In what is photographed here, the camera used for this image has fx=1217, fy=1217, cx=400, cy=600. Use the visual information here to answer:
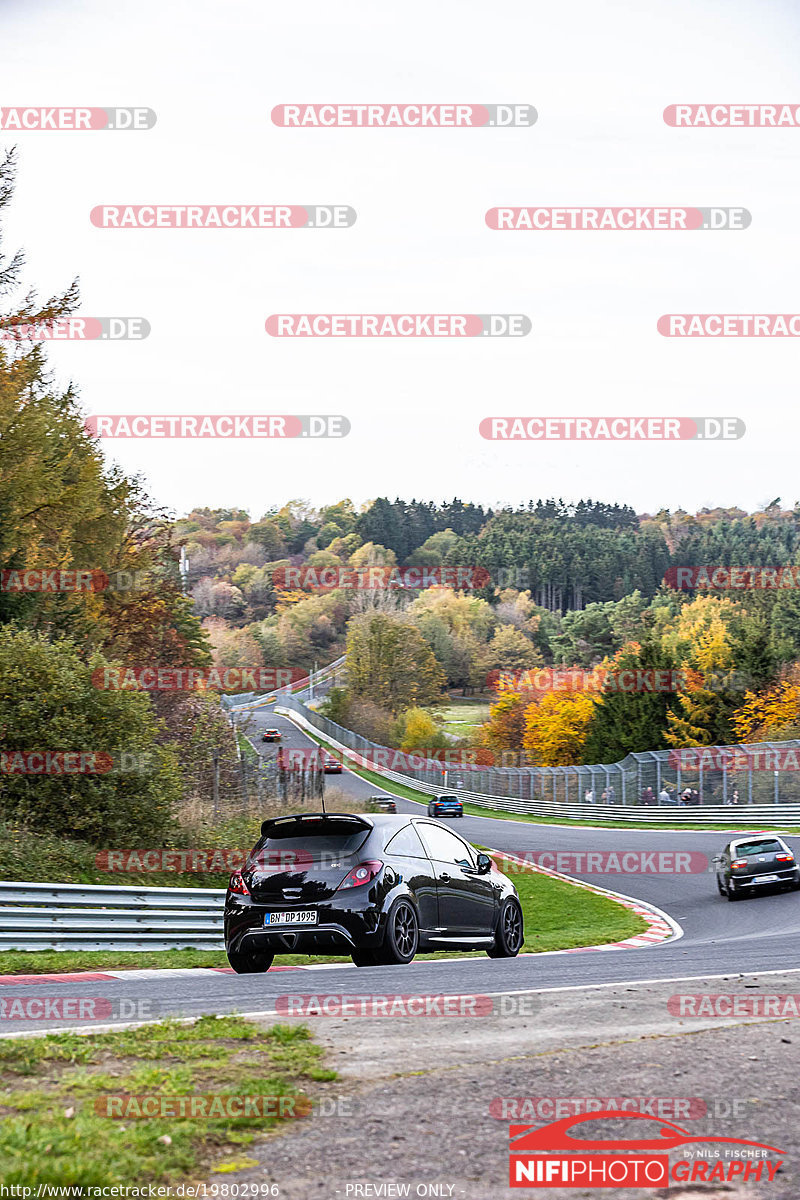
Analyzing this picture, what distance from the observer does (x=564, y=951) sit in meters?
15.5

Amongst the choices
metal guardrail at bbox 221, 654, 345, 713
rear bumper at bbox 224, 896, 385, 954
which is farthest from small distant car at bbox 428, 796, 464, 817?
metal guardrail at bbox 221, 654, 345, 713

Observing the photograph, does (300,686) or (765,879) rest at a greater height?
(300,686)

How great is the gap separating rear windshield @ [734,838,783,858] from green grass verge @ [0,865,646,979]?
8.56 ft

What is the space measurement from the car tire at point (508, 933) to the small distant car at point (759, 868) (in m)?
12.0

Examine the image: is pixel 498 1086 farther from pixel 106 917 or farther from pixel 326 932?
pixel 106 917

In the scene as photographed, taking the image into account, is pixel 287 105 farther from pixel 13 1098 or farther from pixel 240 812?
pixel 13 1098

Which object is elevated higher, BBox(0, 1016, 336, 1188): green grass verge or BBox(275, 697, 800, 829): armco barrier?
BBox(0, 1016, 336, 1188): green grass verge

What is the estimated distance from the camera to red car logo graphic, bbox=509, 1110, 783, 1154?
15.4 feet

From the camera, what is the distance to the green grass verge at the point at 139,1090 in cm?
427

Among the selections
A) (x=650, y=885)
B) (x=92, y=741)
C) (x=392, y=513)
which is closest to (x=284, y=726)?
(x=650, y=885)

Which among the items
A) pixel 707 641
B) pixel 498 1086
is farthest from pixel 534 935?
pixel 707 641

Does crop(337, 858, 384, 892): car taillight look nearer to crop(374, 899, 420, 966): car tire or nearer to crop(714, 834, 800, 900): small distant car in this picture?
crop(374, 899, 420, 966): car tire

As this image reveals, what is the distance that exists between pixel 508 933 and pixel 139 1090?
8237 mm

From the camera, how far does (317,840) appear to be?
11.0 m
